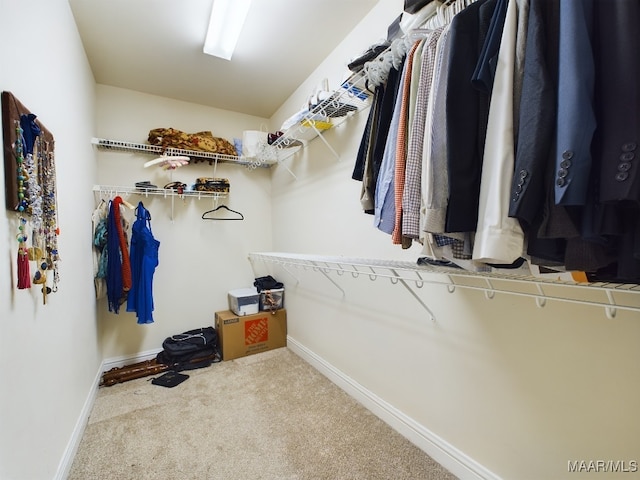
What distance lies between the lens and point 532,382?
1.08 metres

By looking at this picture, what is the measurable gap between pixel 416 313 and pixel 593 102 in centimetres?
120

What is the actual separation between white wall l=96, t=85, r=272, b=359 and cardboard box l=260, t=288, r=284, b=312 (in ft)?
1.11

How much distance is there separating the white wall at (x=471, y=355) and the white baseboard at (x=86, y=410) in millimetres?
1556

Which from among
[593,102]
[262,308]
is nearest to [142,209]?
[262,308]

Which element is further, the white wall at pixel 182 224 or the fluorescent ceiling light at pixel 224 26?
the white wall at pixel 182 224

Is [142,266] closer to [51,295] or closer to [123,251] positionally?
[123,251]

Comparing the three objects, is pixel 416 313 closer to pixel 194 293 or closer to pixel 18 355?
pixel 18 355

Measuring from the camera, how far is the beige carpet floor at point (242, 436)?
137 centimetres

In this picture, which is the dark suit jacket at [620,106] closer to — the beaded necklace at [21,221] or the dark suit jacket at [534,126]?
the dark suit jacket at [534,126]

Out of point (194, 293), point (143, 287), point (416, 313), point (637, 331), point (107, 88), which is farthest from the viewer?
point (194, 293)

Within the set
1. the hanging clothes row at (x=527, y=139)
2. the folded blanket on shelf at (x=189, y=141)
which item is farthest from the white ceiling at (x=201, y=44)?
the hanging clothes row at (x=527, y=139)

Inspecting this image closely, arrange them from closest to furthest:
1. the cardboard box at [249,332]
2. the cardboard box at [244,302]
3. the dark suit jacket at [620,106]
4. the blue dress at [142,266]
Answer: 1. the dark suit jacket at [620,106]
2. the blue dress at [142,266]
3. the cardboard box at [249,332]
4. the cardboard box at [244,302]

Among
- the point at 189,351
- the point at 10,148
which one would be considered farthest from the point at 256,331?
the point at 10,148

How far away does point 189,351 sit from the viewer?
249cm
